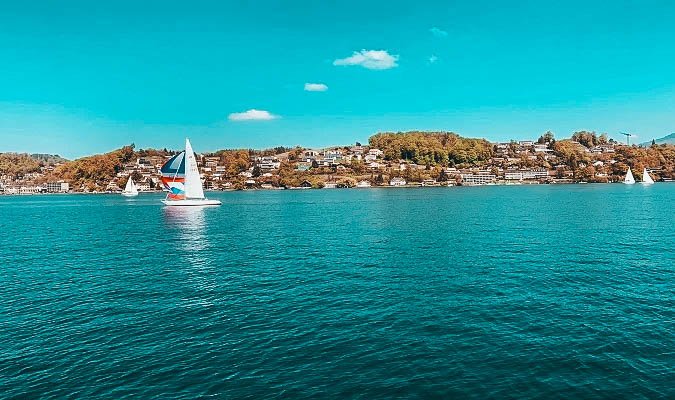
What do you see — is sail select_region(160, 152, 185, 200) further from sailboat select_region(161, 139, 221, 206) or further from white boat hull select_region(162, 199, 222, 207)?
white boat hull select_region(162, 199, 222, 207)

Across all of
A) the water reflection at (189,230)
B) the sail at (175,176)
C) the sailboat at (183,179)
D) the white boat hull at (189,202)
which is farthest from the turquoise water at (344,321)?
the white boat hull at (189,202)

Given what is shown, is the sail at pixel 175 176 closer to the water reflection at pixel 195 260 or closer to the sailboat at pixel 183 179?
the sailboat at pixel 183 179

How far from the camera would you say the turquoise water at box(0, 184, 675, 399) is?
71.1ft

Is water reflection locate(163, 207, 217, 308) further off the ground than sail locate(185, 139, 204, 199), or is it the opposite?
sail locate(185, 139, 204, 199)

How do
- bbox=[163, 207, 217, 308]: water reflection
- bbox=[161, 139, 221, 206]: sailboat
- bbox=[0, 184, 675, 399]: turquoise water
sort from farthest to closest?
bbox=[161, 139, 221, 206]: sailboat < bbox=[163, 207, 217, 308]: water reflection < bbox=[0, 184, 675, 399]: turquoise water

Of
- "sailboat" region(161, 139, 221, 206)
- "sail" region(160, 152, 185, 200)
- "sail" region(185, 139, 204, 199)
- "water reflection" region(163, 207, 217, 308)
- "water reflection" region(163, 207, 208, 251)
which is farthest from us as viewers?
"sail" region(160, 152, 185, 200)

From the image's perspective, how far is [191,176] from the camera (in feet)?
454

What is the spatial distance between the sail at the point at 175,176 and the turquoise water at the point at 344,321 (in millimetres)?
76676

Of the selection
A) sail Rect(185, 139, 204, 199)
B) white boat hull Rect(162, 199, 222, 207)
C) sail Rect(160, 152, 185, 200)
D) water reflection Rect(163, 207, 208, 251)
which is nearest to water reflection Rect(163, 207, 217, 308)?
water reflection Rect(163, 207, 208, 251)

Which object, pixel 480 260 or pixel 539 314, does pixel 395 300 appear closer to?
pixel 539 314

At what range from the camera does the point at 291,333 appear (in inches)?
1106

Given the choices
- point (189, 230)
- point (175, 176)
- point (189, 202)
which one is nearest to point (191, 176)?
point (175, 176)

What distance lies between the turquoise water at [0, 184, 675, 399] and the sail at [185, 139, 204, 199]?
7455cm

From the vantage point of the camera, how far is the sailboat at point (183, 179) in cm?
13638
